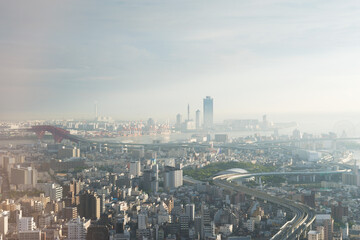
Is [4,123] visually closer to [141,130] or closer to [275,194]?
[275,194]

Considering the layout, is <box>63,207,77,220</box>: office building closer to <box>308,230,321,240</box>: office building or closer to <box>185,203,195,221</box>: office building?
<box>185,203,195,221</box>: office building

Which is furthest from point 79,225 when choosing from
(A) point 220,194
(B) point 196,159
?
(B) point 196,159

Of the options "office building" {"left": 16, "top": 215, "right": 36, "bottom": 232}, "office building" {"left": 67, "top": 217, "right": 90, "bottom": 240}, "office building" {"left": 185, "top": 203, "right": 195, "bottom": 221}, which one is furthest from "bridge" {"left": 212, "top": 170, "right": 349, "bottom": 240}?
"office building" {"left": 16, "top": 215, "right": 36, "bottom": 232}

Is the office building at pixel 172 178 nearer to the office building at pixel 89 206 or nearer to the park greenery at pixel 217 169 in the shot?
the park greenery at pixel 217 169

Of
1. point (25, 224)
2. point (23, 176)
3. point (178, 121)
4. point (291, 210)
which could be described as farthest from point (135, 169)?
point (178, 121)

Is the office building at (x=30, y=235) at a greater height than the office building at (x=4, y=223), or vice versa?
the office building at (x=4, y=223)

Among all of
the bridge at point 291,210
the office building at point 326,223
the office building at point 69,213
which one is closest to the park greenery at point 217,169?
the bridge at point 291,210
